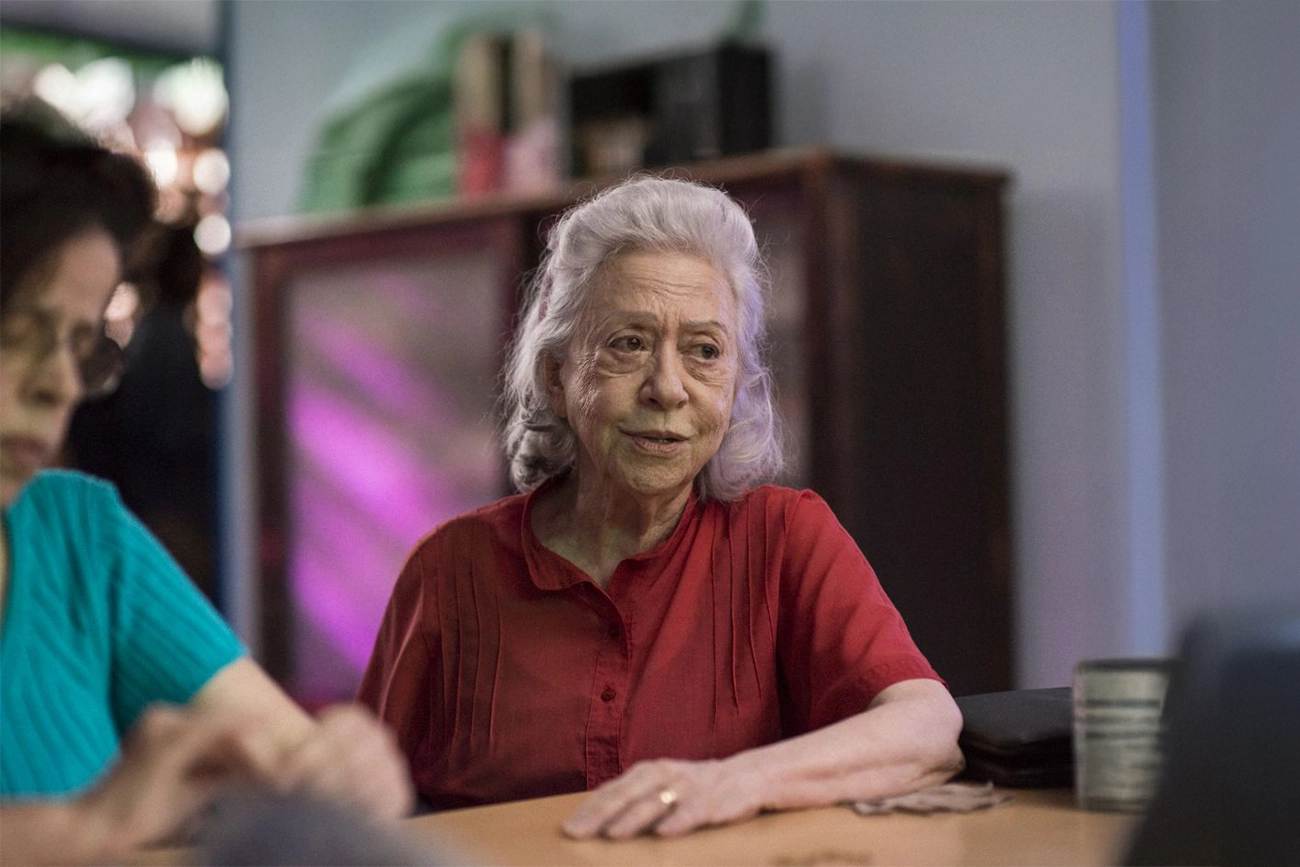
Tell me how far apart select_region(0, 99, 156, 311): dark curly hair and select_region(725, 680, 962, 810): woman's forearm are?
0.57 m

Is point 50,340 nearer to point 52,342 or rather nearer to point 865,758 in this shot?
point 52,342

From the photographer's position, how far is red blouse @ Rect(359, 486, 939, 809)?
1460mm

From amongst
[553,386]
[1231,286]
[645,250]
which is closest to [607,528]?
[553,386]

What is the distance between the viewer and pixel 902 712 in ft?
4.29

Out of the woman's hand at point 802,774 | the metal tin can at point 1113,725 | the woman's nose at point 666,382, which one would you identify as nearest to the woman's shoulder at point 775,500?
the woman's nose at point 666,382

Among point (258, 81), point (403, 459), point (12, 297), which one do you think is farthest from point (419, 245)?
point (12, 297)

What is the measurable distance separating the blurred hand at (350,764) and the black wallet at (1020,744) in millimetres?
549

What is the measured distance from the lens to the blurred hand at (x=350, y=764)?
0.75m

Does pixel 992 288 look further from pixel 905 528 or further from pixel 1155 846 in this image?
pixel 1155 846

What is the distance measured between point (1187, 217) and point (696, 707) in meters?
0.69

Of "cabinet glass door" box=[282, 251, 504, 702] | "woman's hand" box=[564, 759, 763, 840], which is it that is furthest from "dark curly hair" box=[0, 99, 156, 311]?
"cabinet glass door" box=[282, 251, 504, 702]

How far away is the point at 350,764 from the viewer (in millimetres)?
860

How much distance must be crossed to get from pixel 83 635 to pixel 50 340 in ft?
1.09

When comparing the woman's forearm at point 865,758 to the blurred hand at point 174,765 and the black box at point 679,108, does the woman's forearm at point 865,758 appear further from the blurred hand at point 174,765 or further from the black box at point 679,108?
the black box at point 679,108
